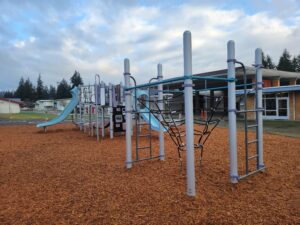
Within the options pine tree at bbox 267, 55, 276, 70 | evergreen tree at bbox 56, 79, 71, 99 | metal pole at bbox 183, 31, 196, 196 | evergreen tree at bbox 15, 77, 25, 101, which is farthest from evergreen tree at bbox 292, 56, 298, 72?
evergreen tree at bbox 15, 77, 25, 101

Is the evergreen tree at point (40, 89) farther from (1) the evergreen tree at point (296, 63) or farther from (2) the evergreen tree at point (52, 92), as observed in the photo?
(1) the evergreen tree at point (296, 63)

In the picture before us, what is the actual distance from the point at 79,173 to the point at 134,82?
226 cm

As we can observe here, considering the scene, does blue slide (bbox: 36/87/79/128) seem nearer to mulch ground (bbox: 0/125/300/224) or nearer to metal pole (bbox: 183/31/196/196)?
mulch ground (bbox: 0/125/300/224)

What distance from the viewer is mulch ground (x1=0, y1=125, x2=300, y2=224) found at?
122 inches

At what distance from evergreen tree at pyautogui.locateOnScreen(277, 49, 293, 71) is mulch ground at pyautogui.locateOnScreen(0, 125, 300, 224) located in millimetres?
58708

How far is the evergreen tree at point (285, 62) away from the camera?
2260 inches

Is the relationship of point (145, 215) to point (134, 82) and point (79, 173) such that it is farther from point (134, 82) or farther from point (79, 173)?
point (134, 82)

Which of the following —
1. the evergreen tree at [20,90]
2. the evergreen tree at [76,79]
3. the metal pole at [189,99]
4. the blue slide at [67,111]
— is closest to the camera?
the metal pole at [189,99]

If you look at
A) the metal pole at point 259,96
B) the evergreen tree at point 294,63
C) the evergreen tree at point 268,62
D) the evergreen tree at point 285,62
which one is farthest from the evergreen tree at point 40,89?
the metal pole at point 259,96

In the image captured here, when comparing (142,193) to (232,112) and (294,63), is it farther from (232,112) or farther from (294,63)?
(294,63)

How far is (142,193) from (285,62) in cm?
6321

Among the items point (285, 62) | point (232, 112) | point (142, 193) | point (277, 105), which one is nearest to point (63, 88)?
point (285, 62)

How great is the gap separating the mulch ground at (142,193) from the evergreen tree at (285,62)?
58708mm

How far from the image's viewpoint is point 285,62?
5806 cm
